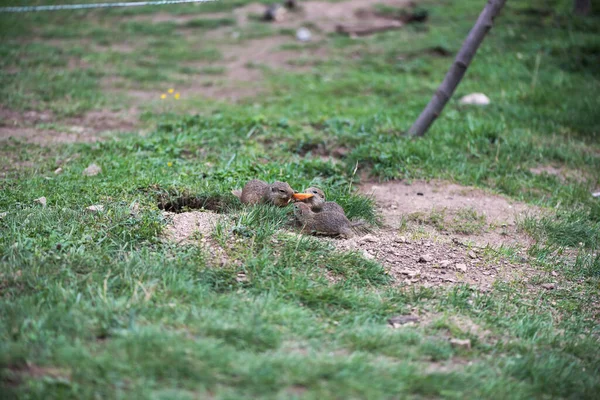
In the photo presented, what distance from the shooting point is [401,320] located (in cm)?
350

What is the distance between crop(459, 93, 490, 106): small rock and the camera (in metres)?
7.71

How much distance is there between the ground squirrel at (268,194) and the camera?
448 centimetres

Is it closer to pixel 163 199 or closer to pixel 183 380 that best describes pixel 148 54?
pixel 163 199

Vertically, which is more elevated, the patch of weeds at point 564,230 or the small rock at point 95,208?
the small rock at point 95,208

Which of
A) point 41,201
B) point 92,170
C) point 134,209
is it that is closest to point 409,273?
point 134,209

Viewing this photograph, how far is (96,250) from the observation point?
379 cm

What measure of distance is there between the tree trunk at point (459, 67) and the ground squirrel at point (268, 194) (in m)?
2.51

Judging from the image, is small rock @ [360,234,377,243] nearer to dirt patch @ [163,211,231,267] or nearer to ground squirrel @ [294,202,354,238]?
ground squirrel @ [294,202,354,238]

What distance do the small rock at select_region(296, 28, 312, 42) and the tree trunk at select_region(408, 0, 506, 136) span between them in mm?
4520

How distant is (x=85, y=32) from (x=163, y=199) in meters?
7.36

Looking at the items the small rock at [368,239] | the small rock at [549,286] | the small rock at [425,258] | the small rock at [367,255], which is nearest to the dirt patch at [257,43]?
the small rock at [368,239]

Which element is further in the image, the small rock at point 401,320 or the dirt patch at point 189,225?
the dirt patch at point 189,225

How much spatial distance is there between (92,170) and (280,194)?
1.93 meters

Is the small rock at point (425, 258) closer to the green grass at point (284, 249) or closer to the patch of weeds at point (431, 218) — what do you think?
the green grass at point (284, 249)
